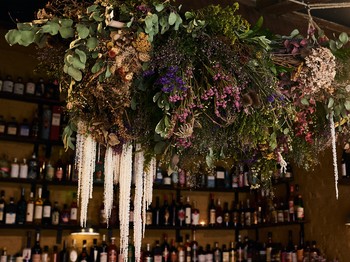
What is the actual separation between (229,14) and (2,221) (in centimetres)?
259

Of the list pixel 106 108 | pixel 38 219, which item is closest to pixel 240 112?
pixel 106 108

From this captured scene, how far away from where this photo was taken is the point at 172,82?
4.93 feet

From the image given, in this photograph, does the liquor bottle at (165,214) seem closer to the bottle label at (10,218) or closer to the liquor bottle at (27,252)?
the liquor bottle at (27,252)

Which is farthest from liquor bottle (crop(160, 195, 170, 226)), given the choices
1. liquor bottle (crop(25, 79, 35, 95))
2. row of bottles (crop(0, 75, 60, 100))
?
liquor bottle (crop(25, 79, 35, 95))

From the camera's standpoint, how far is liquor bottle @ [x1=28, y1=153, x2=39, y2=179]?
367 centimetres

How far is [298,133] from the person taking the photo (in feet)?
6.53

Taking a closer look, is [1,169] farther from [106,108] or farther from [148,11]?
[148,11]

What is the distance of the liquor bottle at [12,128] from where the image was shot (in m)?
3.70

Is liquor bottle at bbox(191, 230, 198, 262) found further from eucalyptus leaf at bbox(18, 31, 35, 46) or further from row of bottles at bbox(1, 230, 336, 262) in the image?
eucalyptus leaf at bbox(18, 31, 35, 46)

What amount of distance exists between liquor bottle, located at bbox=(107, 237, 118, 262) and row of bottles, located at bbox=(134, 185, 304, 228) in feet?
1.05

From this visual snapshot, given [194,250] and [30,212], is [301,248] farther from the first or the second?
[30,212]

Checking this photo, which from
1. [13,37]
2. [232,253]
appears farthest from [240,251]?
[13,37]

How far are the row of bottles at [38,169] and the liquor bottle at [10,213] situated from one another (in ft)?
0.70

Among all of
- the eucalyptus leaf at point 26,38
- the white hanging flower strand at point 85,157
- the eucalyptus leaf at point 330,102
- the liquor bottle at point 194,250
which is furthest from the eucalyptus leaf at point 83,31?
the liquor bottle at point 194,250
